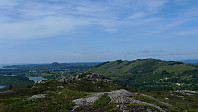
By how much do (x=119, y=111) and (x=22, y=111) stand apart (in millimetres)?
28689

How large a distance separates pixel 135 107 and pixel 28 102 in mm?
38971

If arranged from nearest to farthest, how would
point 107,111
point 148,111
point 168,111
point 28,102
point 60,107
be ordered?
point 148,111, point 107,111, point 168,111, point 60,107, point 28,102

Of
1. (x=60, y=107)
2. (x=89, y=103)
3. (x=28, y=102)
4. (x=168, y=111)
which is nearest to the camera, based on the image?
(x=168, y=111)

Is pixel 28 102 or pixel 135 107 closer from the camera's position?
pixel 135 107

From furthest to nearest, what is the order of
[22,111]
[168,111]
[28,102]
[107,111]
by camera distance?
1. [28,102]
2. [22,111]
3. [168,111]
4. [107,111]

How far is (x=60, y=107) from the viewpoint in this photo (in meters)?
41.8

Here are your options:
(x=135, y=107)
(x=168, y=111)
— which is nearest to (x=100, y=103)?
(x=135, y=107)

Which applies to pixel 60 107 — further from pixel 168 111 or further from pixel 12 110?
pixel 168 111

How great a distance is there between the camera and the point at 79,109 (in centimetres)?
3981

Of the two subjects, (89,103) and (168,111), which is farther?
(89,103)

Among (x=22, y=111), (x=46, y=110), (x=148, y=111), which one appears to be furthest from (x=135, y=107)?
(x=22, y=111)

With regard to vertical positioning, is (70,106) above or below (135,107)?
below

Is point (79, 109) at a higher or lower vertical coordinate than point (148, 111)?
lower

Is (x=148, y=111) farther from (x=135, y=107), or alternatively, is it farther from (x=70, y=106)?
(x=70, y=106)
